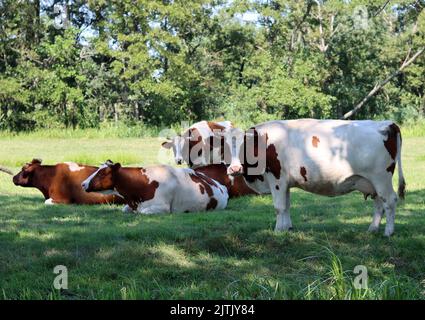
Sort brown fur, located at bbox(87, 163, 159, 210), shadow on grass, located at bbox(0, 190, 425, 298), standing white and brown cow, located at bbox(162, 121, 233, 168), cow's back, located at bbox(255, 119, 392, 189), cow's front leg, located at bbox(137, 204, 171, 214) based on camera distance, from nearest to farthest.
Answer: shadow on grass, located at bbox(0, 190, 425, 298)
cow's back, located at bbox(255, 119, 392, 189)
cow's front leg, located at bbox(137, 204, 171, 214)
brown fur, located at bbox(87, 163, 159, 210)
standing white and brown cow, located at bbox(162, 121, 233, 168)

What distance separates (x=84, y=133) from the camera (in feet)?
112

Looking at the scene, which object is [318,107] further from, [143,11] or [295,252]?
[295,252]

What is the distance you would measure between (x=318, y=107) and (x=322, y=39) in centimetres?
476

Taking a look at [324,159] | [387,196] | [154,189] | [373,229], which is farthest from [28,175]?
[387,196]

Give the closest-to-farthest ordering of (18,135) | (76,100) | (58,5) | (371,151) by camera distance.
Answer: (371,151) → (18,135) → (76,100) → (58,5)

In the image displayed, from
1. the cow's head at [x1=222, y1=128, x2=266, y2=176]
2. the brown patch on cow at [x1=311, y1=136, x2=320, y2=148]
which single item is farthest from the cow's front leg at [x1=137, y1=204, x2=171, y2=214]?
the brown patch on cow at [x1=311, y1=136, x2=320, y2=148]

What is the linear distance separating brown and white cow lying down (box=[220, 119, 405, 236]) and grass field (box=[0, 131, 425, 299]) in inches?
20.5

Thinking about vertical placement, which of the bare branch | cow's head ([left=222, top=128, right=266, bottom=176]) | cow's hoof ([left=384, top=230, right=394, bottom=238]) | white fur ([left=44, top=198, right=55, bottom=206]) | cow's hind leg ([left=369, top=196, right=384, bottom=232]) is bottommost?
white fur ([left=44, top=198, right=55, bottom=206])

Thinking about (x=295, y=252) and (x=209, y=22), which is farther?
(x=209, y=22)

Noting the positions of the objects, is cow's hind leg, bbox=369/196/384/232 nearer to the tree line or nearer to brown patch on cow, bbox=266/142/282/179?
brown patch on cow, bbox=266/142/282/179

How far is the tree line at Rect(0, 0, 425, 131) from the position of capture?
36.2 m

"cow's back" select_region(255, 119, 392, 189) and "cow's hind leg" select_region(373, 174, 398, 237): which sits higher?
"cow's back" select_region(255, 119, 392, 189)

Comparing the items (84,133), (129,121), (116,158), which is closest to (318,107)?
(129,121)

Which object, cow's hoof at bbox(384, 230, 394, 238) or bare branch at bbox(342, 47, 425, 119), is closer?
cow's hoof at bbox(384, 230, 394, 238)
